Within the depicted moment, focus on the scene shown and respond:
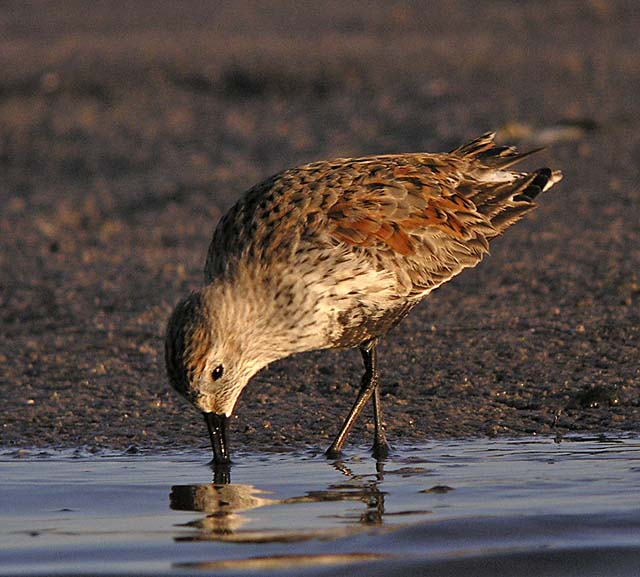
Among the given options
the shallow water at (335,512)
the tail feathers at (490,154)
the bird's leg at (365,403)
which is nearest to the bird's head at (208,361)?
the shallow water at (335,512)

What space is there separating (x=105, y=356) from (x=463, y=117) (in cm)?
657

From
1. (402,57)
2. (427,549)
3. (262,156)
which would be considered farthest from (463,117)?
(427,549)

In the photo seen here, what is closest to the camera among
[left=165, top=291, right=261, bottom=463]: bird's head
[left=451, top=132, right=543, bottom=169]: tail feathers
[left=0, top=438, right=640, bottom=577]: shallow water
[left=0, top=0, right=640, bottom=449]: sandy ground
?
[left=0, top=438, right=640, bottom=577]: shallow water

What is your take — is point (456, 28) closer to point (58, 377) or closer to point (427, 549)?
point (58, 377)

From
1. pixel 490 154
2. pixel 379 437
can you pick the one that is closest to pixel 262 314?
pixel 379 437

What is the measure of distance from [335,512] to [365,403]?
4.93 ft

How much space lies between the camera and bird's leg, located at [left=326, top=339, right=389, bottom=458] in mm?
6898

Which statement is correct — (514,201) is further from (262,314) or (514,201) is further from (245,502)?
(245,502)

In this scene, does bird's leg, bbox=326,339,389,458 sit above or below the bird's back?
below

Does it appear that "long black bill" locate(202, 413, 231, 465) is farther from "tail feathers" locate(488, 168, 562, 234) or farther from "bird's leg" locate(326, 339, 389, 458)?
"tail feathers" locate(488, 168, 562, 234)

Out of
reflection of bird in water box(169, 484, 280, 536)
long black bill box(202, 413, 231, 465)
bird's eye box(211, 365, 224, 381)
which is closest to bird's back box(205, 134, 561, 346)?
bird's eye box(211, 365, 224, 381)

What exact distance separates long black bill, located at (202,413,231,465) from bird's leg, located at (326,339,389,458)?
55 centimetres

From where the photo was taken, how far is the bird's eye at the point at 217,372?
255 inches

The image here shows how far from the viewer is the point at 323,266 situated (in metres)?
6.65
